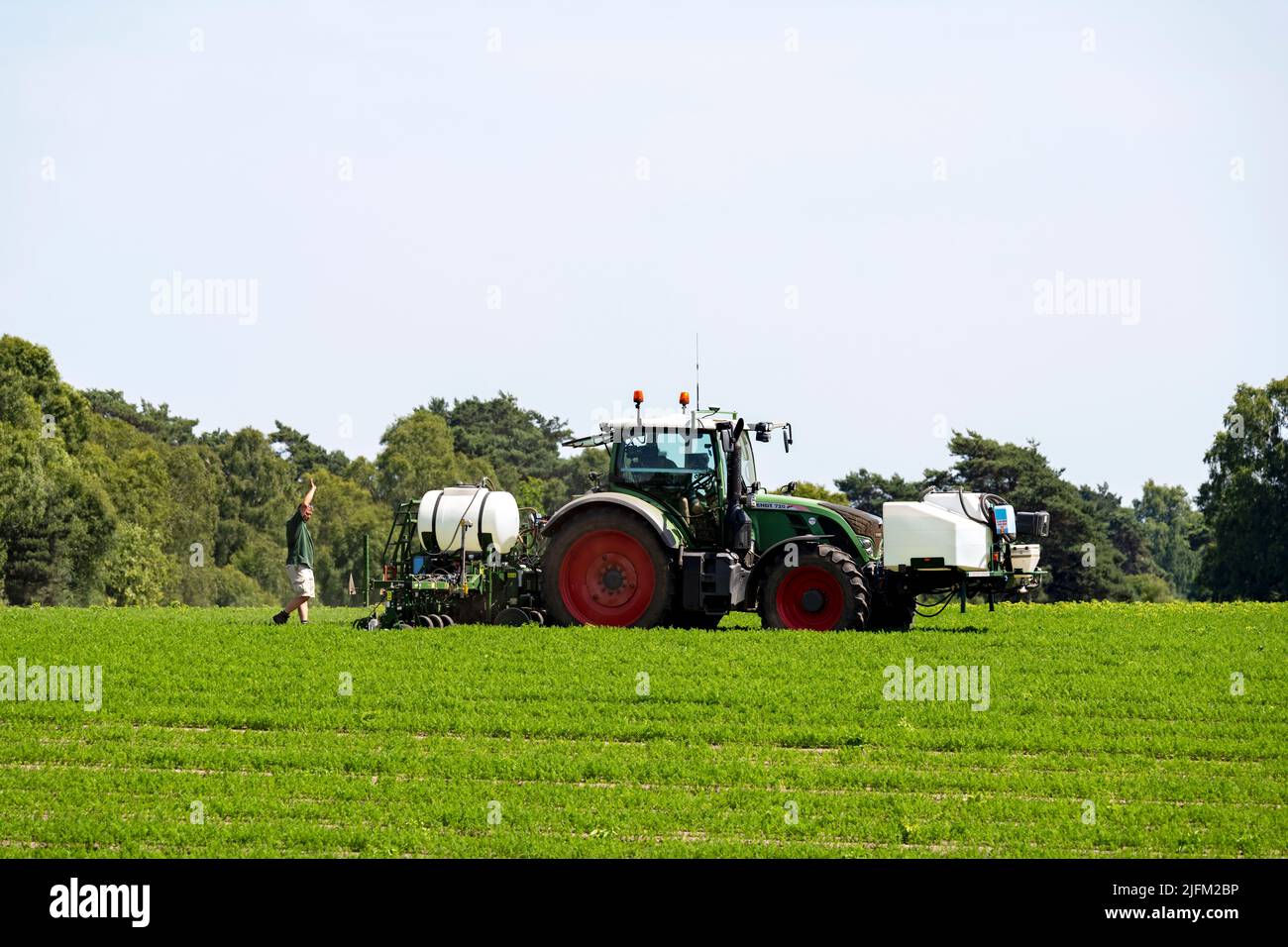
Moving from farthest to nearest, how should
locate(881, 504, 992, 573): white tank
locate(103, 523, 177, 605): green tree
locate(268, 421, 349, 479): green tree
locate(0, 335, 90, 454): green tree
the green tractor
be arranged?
1. locate(268, 421, 349, 479): green tree
2. locate(0, 335, 90, 454): green tree
3. locate(103, 523, 177, 605): green tree
4. the green tractor
5. locate(881, 504, 992, 573): white tank

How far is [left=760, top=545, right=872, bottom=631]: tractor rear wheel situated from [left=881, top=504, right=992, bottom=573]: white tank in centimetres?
58

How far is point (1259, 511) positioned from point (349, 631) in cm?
5405

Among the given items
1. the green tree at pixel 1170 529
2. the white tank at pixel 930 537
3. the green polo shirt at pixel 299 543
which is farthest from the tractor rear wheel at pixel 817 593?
the green tree at pixel 1170 529

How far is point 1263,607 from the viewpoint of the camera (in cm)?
2319

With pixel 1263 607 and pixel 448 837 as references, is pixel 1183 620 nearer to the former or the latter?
pixel 1263 607

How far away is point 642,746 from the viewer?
12.7 meters

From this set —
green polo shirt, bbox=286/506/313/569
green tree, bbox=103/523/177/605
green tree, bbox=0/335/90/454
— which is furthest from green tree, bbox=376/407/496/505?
green polo shirt, bbox=286/506/313/569

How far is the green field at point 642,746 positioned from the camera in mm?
10047

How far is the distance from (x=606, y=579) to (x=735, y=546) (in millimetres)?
1754

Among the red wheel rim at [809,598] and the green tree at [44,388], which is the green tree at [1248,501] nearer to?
the red wheel rim at [809,598]

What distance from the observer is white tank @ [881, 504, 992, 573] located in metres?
18.4

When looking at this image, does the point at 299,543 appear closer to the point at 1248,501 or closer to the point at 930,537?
the point at 930,537

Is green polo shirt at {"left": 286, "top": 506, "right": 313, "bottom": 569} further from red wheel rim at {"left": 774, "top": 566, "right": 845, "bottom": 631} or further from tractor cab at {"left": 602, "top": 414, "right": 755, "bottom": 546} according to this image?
red wheel rim at {"left": 774, "top": 566, "right": 845, "bottom": 631}
